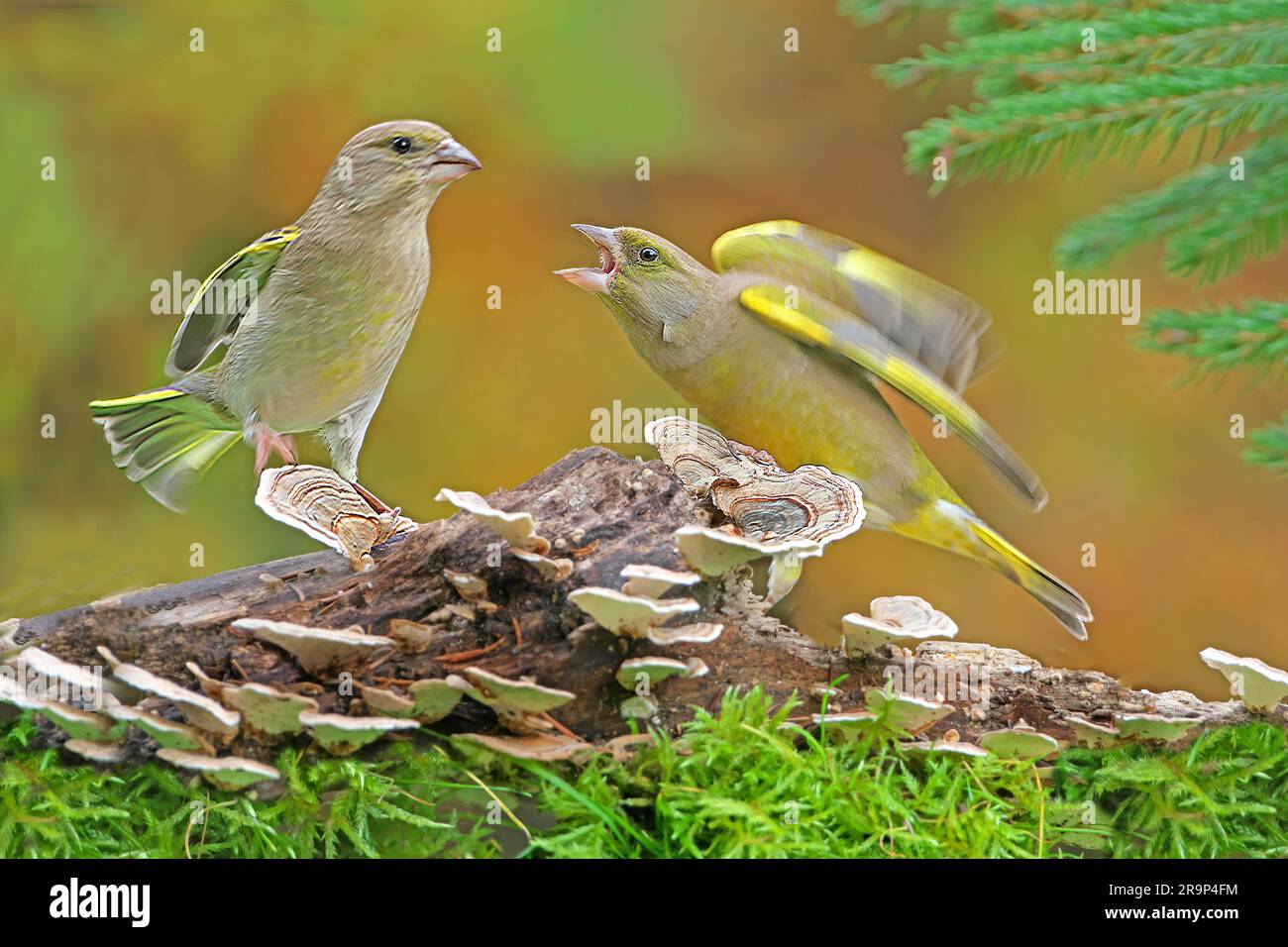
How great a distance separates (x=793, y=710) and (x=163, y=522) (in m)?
1.41

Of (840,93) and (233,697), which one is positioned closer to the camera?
(233,697)

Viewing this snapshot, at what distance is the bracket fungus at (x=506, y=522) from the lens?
1.27 metres

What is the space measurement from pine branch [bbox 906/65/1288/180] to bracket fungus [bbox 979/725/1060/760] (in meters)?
0.74

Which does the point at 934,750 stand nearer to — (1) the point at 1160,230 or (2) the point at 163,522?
(1) the point at 1160,230

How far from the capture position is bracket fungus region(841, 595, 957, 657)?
142cm

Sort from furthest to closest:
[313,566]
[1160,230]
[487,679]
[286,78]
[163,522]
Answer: [286,78] → [163,522] → [313,566] → [487,679] → [1160,230]

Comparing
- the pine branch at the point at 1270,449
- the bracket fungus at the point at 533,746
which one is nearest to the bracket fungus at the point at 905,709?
the bracket fungus at the point at 533,746

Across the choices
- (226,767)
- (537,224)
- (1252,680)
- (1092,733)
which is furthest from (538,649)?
(537,224)

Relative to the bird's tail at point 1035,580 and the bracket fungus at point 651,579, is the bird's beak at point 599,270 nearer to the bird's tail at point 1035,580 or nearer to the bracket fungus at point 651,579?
the bracket fungus at point 651,579

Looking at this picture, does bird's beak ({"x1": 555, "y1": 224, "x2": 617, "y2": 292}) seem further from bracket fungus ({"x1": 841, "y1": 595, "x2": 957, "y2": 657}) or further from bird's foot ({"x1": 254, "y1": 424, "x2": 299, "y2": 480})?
bracket fungus ({"x1": 841, "y1": 595, "x2": 957, "y2": 657})

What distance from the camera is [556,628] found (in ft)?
4.48

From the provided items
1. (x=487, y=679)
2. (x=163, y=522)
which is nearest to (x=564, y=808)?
(x=487, y=679)
